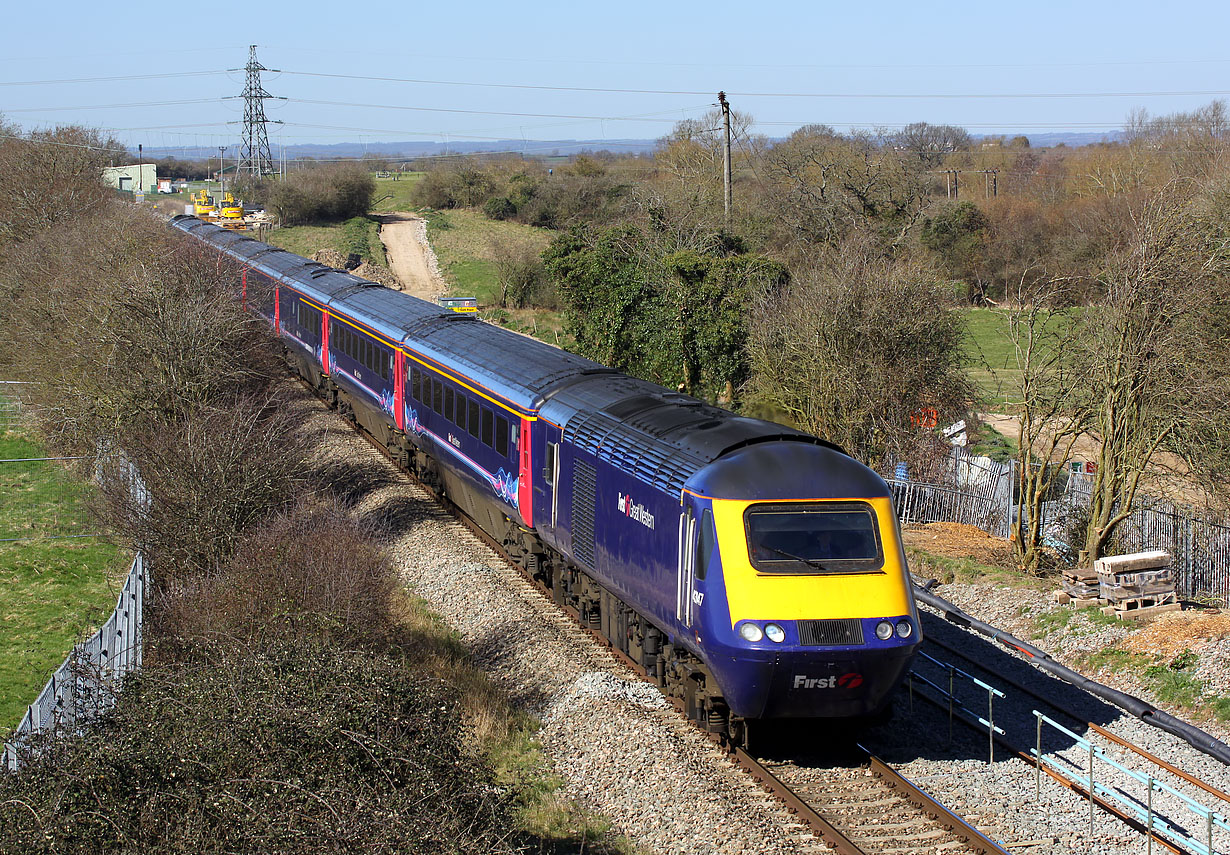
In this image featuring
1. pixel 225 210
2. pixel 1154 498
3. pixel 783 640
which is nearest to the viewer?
pixel 783 640

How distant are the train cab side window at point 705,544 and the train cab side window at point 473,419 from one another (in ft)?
24.1

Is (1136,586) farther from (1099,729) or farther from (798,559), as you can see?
(798,559)

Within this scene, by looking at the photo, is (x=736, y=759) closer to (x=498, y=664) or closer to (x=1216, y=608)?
(x=498, y=664)

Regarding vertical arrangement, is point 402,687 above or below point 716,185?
below

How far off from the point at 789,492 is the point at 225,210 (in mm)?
63910

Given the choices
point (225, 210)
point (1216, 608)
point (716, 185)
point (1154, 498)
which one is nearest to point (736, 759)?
point (1216, 608)

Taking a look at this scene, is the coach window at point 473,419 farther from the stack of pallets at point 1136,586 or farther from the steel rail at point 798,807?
the stack of pallets at point 1136,586

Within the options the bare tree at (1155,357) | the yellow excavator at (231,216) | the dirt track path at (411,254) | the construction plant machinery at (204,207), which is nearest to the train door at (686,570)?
the bare tree at (1155,357)

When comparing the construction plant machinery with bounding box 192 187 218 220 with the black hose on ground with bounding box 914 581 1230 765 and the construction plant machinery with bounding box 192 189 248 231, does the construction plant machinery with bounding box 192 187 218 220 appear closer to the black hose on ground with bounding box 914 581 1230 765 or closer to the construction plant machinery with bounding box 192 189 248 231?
the construction plant machinery with bounding box 192 189 248 231

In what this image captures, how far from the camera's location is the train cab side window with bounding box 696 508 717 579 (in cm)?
956

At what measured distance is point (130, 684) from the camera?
26.2 feet

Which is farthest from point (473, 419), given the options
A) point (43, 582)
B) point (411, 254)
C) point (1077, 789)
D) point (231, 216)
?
point (231, 216)

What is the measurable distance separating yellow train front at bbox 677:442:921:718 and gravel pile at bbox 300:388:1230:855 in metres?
0.92

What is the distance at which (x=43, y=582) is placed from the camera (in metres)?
18.8
